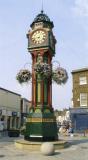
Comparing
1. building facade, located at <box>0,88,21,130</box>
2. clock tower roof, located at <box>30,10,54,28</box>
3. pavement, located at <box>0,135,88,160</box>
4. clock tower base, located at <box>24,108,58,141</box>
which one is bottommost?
pavement, located at <box>0,135,88,160</box>

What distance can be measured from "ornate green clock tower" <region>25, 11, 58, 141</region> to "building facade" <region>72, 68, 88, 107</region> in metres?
24.9

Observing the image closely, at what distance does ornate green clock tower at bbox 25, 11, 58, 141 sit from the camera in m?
20.9

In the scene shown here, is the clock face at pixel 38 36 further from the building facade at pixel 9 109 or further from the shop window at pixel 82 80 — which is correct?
the building facade at pixel 9 109

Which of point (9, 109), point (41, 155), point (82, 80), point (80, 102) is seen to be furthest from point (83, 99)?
point (41, 155)

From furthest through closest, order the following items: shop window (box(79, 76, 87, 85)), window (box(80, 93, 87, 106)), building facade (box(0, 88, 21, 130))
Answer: building facade (box(0, 88, 21, 130)) < shop window (box(79, 76, 87, 85)) < window (box(80, 93, 87, 106))

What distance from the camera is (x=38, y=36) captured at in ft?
73.0

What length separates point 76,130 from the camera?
155ft

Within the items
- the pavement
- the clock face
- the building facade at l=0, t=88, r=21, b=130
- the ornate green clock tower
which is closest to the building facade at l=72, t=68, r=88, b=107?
the building facade at l=0, t=88, r=21, b=130

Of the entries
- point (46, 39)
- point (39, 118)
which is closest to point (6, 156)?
point (39, 118)

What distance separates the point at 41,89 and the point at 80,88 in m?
26.8

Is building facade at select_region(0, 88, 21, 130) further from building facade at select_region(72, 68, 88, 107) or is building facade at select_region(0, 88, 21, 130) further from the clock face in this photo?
the clock face

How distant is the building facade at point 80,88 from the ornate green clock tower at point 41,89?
24.9 metres

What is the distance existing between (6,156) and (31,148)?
8.92 ft

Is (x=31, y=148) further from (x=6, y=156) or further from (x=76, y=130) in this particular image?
(x=76, y=130)
